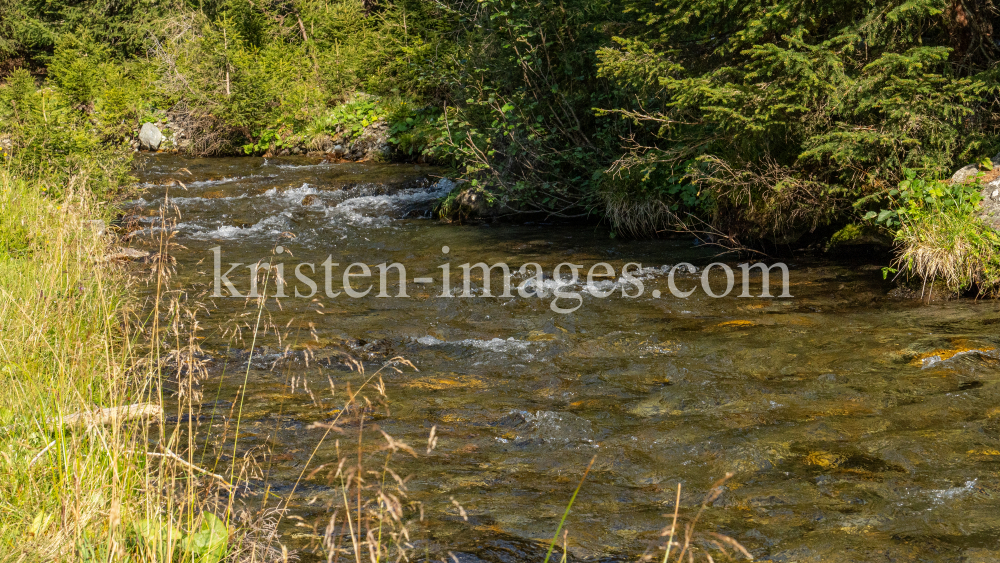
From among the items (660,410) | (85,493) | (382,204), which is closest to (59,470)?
(85,493)

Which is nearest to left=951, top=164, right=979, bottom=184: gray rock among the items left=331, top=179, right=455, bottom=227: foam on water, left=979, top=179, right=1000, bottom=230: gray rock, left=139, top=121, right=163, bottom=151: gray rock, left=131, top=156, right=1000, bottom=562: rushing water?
left=979, top=179, right=1000, bottom=230: gray rock

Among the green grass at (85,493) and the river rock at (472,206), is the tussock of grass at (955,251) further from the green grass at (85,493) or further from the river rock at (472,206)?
the river rock at (472,206)

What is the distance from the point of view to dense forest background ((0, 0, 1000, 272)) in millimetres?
6980

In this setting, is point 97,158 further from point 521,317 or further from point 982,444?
point 982,444

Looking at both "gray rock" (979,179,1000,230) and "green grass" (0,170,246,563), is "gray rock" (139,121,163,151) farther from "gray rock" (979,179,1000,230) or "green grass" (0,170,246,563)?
"gray rock" (979,179,1000,230)

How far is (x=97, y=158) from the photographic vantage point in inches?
375

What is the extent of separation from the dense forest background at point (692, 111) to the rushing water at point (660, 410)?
3.73 feet

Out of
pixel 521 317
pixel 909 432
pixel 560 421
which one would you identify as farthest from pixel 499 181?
pixel 909 432

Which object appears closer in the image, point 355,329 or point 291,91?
point 355,329

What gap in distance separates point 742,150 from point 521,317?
11.8 ft

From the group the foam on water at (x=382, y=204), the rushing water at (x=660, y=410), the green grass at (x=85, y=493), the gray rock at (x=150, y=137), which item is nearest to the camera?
the green grass at (x=85, y=493)

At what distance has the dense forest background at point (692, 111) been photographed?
6.98 meters

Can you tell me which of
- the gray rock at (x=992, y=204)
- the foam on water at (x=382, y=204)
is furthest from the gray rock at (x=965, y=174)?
the foam on water at (x=382, y=204)

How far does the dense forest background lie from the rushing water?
1.14 m
